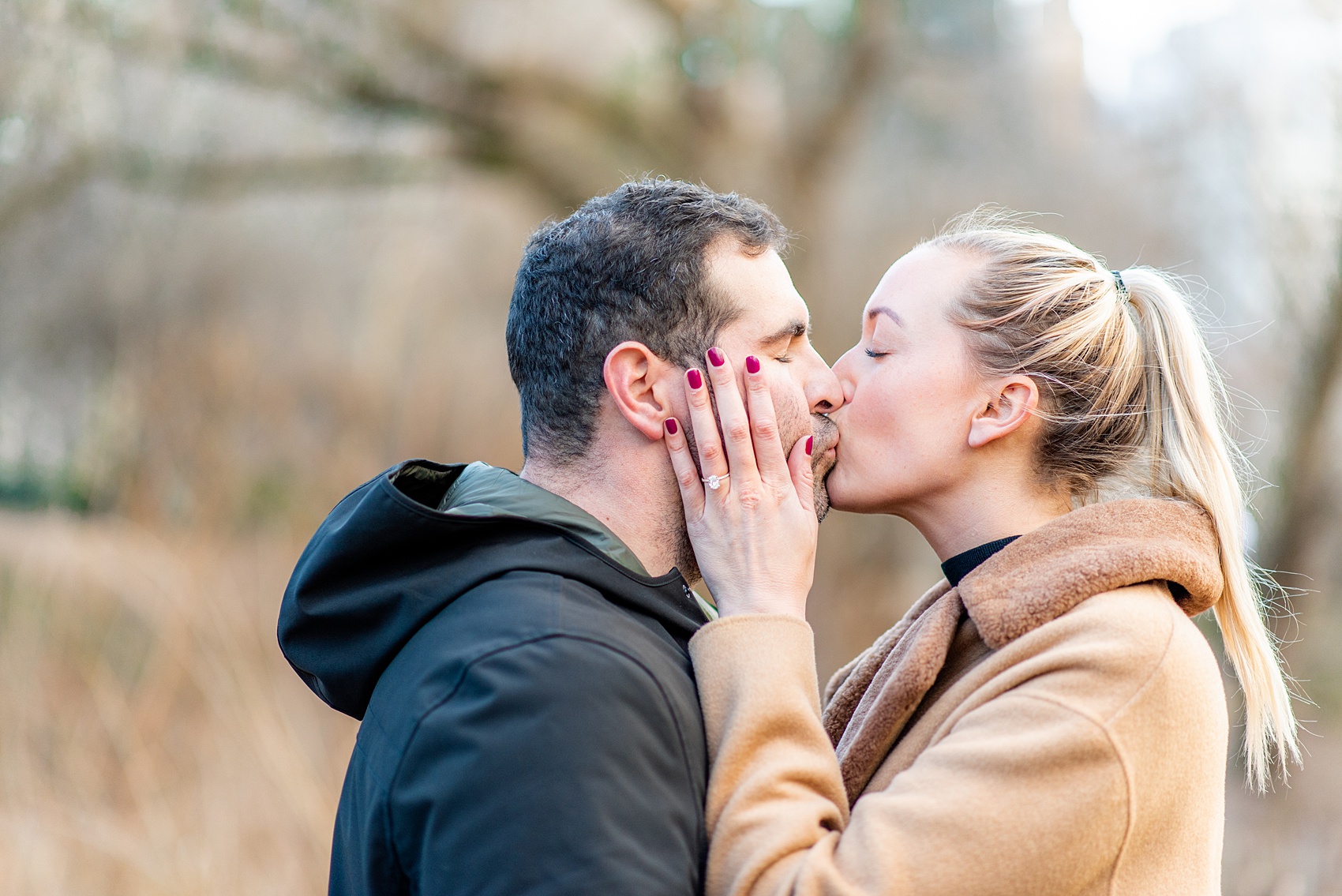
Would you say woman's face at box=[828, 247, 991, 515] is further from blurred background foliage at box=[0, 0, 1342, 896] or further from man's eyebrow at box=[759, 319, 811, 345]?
blurred background foliage at box=[0, 0, 1342, 896]

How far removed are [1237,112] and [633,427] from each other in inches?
298

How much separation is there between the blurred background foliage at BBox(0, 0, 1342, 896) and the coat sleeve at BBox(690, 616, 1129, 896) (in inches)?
120

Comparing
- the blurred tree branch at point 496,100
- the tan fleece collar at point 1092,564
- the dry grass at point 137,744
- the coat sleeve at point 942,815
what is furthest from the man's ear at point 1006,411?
the blurred tree branch at point 496,100

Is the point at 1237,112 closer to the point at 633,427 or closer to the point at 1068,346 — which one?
the point at 1068,346

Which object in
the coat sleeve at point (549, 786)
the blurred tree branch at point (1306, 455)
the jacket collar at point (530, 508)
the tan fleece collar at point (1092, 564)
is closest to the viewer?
the coat sleeve at point (549, 786)

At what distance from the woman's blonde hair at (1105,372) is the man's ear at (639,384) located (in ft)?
2.04

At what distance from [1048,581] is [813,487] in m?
0.55

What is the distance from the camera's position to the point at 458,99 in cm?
625

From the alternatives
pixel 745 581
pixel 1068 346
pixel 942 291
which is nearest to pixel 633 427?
pixel 745 581

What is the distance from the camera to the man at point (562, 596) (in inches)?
56.5

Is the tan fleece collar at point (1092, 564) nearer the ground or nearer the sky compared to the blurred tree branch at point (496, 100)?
nearer the ground

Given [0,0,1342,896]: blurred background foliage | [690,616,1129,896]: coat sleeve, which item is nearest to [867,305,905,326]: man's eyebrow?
[690,616,1129,896]: coat sleeve

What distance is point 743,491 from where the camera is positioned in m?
2.04

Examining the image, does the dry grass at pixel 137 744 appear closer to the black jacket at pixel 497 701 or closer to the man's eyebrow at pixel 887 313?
the black jacket at pixel 497 701
